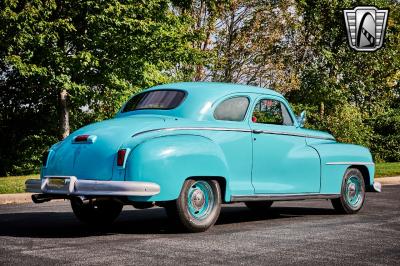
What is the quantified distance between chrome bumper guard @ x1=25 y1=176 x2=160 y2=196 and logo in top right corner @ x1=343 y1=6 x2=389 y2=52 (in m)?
25.9

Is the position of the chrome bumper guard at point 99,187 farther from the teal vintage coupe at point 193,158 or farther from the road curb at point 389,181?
the road curb at point 389,181

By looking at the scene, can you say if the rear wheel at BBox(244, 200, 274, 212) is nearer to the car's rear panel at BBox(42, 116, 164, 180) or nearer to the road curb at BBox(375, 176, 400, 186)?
the car's rear panel at BBox(42, 116, 164, 180)

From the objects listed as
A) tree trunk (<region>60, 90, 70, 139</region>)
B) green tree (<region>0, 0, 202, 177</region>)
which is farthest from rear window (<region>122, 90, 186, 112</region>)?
tree trunk (<region>60, 90, 70, 139</region>)

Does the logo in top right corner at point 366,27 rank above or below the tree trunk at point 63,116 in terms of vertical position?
above

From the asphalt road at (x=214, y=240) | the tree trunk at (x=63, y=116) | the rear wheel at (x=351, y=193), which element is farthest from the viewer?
the tree trunk at (x=63, y=116)

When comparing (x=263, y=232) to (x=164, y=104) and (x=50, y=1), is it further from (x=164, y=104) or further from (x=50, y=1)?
(x=50, y=1)

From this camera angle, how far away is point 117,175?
24.7 feet

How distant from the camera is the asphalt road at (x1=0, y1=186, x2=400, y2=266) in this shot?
6.28 metres

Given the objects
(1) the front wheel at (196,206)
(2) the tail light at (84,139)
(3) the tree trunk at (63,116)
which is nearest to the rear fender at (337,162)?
(1) the front wheel at (196,206)

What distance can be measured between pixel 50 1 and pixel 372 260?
56.6ft

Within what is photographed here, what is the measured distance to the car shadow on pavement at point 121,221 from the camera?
8234 millimetres

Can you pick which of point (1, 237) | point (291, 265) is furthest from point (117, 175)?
point (291, 265)

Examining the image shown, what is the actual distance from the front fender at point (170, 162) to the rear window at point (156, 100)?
2.86 feet

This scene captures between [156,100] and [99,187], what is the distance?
198 centimetres
